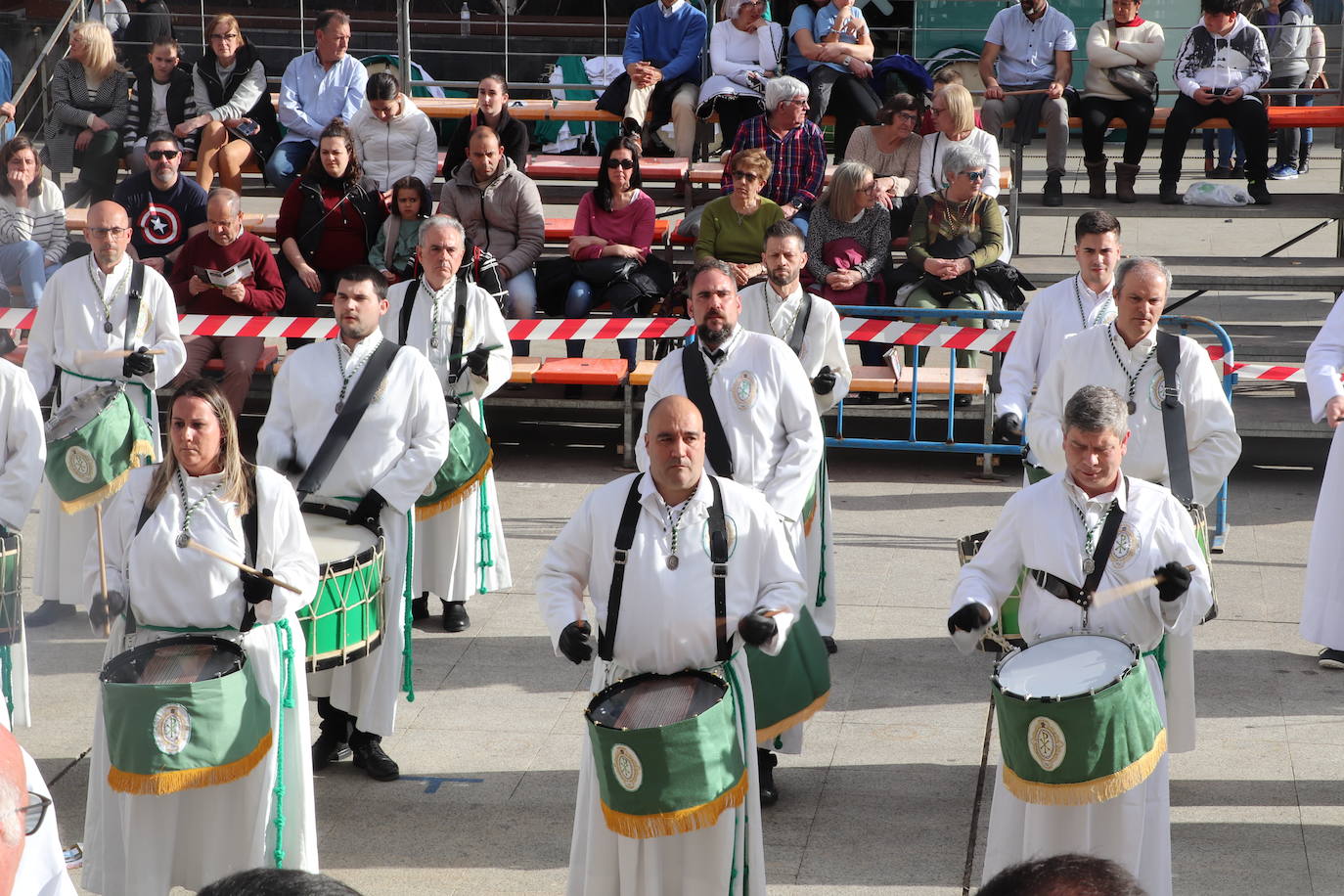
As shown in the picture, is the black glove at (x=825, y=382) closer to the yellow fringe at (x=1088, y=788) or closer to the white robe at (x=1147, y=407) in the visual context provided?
the white robe at (x=1147, y=407)

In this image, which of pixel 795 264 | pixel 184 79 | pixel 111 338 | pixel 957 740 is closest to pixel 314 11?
pixel 184 79

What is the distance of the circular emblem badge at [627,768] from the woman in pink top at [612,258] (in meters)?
6.97

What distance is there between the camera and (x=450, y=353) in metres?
8.46

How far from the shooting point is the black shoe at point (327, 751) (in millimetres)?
7035

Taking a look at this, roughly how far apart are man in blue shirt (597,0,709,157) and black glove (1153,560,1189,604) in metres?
8.92

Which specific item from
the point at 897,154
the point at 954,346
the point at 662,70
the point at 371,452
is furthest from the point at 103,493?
the point at 662,70

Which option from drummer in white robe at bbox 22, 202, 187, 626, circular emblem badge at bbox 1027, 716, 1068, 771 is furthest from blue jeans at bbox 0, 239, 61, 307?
circular emblem badge at bbox 1027, 716, 1068, 771

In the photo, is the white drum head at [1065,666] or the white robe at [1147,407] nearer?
the white drum head at [1065,666]

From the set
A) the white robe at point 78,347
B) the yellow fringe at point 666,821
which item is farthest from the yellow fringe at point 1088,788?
the white robe at point 78,347

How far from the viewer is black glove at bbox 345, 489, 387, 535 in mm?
6629

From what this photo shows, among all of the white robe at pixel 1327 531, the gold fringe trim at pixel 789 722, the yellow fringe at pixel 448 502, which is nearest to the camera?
the gold fringe trim at pixel 789 722

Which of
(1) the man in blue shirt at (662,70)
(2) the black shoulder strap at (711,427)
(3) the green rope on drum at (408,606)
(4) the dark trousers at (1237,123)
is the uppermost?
(1) the man in blue shirt at (662,70)

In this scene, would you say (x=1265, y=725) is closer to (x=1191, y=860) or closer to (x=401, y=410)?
(x=1191, y=860)

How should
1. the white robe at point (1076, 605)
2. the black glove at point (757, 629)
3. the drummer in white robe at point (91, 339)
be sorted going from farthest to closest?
the drummer in white robe at point (91, 339)
the white robe at point (1076, 605)
the black glove at point (757, 629)
